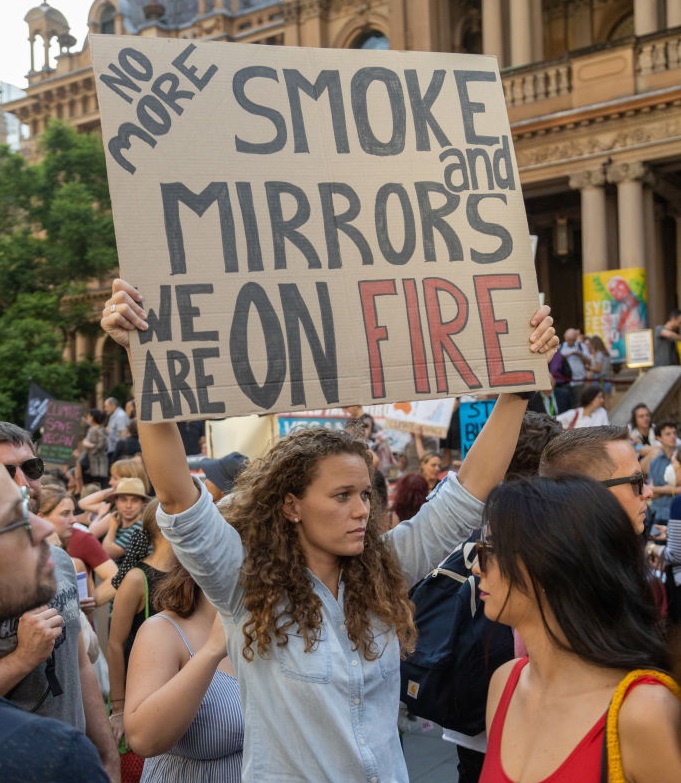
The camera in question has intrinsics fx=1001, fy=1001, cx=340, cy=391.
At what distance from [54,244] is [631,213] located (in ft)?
55.7

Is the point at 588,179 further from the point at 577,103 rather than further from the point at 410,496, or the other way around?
the point at 410,496

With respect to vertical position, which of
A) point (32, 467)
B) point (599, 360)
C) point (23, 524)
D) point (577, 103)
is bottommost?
point (599, 360)

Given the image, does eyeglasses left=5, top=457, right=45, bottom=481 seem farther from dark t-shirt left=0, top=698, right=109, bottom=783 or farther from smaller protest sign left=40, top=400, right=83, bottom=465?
smaller protest sign left=40, top=400, right=83, bottom=465

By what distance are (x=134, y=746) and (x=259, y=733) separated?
44 cm

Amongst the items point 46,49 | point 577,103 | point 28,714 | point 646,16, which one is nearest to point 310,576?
point 28,714

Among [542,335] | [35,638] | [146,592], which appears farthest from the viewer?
[146,592]

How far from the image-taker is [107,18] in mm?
39531

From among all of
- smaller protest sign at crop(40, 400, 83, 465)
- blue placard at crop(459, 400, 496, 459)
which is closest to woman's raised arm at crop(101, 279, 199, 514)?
blue placard at crop(459, 400, 496, 459)

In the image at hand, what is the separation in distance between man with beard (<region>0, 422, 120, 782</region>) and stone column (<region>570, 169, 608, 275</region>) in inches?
741

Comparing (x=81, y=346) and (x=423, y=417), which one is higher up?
(x=81, y=346)

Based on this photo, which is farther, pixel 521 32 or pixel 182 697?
pixel 521 32

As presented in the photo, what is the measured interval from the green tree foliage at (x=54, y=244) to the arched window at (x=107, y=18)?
35.2ft

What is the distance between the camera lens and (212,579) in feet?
8.58

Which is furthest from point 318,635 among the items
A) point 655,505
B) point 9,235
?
point 9,235
